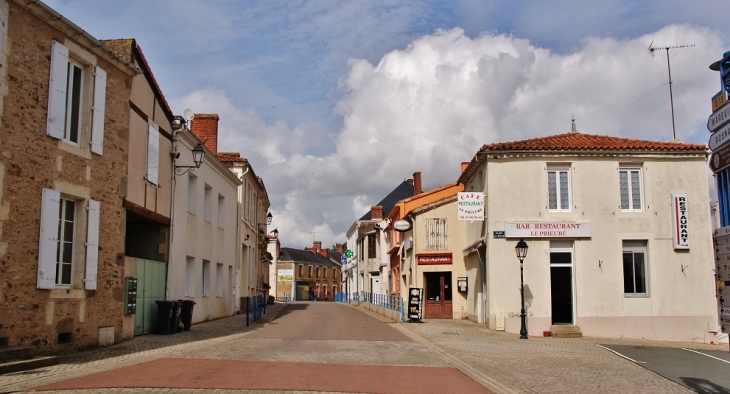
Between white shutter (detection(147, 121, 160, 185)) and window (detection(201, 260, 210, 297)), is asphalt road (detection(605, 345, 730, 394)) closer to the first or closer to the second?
white shutter (detection(147, 121, 160, 185))

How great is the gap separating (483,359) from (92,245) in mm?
8211

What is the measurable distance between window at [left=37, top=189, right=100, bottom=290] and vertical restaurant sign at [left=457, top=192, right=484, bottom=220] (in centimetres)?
1131

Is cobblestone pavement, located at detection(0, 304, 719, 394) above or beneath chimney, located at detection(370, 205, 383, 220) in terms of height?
beneath

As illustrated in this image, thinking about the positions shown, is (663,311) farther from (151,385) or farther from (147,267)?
(151,385)

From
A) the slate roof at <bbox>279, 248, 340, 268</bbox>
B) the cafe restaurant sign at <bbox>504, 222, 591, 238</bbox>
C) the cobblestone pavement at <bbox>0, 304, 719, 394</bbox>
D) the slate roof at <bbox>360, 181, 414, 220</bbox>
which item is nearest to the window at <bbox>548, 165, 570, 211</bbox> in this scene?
the cafe restaurant sign at <bbox>504, 222, 591, 238</bbox>

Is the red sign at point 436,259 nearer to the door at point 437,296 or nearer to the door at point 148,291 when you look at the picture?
the door at point 437,296

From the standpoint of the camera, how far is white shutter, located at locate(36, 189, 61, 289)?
11523mm

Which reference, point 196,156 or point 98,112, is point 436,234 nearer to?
point 196,156

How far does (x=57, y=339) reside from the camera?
12.0 metres

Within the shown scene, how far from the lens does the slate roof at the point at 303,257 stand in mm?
78250

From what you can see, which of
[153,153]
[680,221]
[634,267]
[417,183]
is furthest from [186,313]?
[417,183]

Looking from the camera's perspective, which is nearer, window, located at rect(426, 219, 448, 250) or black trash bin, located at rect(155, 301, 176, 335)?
black trash bin, located at rect(155, 301, 176, 335)

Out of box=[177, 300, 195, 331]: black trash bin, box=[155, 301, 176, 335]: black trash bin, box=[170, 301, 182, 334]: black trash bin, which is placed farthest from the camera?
box=[177, 300, 195, 331]: black trash bin

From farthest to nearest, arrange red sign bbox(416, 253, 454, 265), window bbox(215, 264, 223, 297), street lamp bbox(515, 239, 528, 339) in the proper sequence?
red sign bbox(416, 253, 454, 265) < window bbox(215, 264, 223, 297) < street lamp bbox(515, 239, 528, 339)
